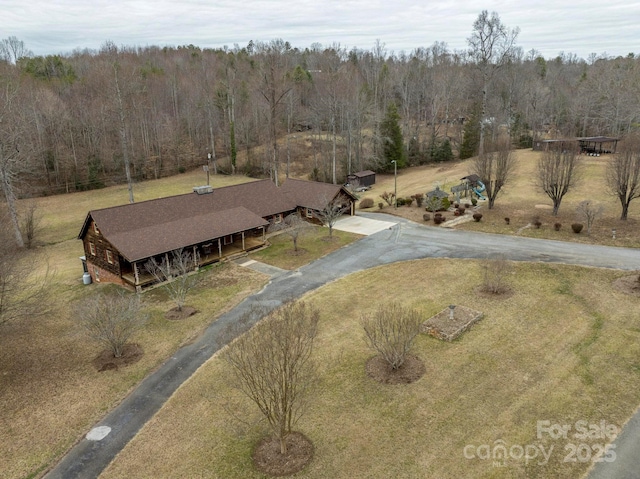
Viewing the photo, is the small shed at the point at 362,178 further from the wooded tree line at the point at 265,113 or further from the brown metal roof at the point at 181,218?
the brown metal roof at the point at 181,218

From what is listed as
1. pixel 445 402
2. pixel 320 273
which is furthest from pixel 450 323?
pixel 320 273

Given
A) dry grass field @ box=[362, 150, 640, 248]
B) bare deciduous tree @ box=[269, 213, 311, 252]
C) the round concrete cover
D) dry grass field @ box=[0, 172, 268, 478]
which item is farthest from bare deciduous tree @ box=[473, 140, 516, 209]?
the round concrete cover

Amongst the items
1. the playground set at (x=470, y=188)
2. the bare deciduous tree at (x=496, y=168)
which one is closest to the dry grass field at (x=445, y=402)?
the bare deciduous tree at (x=496, y=168)

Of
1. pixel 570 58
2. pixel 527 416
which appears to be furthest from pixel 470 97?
pixel 570 58

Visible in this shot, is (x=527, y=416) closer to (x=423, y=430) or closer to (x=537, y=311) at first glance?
(x=423, y=430)

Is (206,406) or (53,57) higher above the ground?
(53,57)

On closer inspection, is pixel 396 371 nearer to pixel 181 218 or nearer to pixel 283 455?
pixel 283 455
